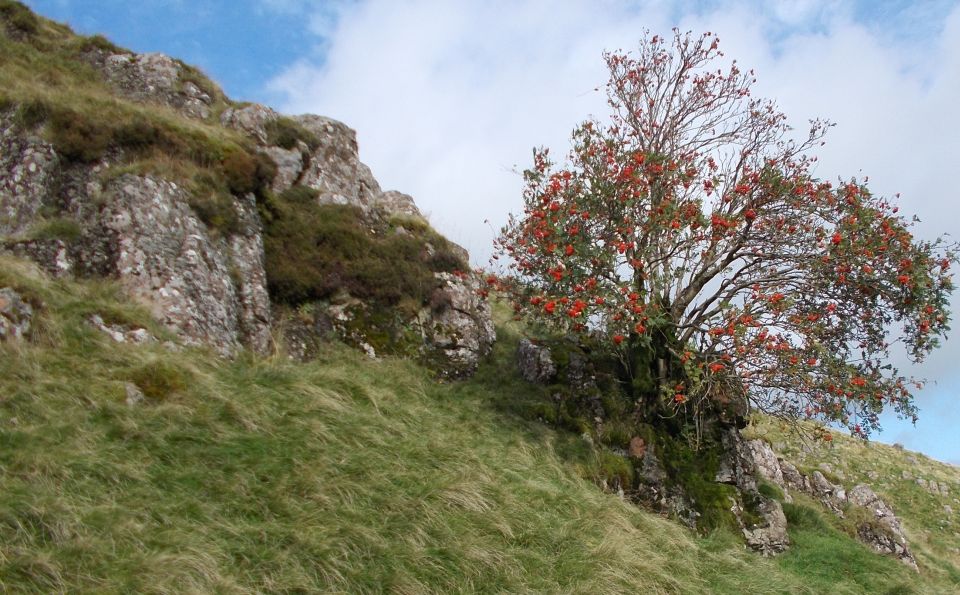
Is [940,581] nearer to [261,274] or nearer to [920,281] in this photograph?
[920,281]

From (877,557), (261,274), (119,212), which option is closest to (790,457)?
(877,557)

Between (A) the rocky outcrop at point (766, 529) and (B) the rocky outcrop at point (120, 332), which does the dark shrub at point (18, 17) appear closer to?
(B) the rocky outcrop at point (120, 332)

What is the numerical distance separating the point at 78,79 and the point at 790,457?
2778 cm

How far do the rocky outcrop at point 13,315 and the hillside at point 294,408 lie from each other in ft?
0.12

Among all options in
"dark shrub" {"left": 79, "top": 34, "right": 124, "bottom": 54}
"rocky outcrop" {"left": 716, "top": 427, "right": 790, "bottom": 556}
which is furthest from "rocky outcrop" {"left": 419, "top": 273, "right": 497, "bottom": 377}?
"dark shrub" {"left": 79, "top": 34, "right": 124, "bottom": 54}

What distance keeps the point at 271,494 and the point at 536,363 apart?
9947 millimetres

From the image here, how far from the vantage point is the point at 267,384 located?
10.8 m

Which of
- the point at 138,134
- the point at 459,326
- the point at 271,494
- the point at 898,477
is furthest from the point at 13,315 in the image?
the point at 898,477

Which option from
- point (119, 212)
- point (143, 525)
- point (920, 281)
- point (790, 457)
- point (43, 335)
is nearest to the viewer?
point (143, 525)

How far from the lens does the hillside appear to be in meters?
7.08

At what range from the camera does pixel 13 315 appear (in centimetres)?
913

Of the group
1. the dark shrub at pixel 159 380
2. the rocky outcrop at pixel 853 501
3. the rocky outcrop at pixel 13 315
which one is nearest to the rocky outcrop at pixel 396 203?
the dark shrub at pixel 159 380

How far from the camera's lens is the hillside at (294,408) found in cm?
708

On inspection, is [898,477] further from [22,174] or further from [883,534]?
[22,174]
